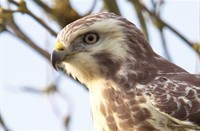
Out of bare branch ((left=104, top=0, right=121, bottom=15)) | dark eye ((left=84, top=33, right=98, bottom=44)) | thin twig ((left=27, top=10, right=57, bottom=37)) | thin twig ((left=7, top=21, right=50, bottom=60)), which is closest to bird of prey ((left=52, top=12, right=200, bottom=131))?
dark eye ((left=84, top=33, right=98, bottom=44))

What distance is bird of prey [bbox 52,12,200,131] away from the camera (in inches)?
279

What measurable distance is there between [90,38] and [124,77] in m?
0.45

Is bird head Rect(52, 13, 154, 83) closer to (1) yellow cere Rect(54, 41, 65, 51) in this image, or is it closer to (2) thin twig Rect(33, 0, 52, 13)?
(1) yellow cere Rect(54, 41, 65, 51)

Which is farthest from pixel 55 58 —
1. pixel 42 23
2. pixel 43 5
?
pixel 43 5

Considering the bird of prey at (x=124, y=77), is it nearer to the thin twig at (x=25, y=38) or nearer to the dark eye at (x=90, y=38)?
the dark eye at (x=90, y=38)

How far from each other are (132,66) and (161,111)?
717 millimetres

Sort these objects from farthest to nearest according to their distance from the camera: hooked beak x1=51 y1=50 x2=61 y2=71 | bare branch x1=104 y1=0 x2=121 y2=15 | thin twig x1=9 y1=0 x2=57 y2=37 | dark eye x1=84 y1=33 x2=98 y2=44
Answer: bare branch x1=104 y1=0 x2=121 y2=15 < thin twig x1=9 y1=0 x2=57 y2=37 < dark eye x1=84 y1=33 x2=98 y2=44 < hooked beak x1=51 y1=50 x2=61 y2=71

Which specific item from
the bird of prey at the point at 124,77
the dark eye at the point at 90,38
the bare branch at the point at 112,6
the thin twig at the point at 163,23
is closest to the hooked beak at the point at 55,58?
the bird of prey at the point at 124,77

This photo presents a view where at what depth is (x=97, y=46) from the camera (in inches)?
301

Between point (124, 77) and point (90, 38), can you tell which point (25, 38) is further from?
point (124, 77)

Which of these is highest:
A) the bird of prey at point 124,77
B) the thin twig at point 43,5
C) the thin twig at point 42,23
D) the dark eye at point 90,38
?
the thin twig at point 43,5

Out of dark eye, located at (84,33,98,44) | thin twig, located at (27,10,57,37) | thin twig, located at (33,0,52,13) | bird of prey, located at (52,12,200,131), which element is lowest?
bird of prey, located at (52,12,200,131)

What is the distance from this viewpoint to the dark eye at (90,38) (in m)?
7.62

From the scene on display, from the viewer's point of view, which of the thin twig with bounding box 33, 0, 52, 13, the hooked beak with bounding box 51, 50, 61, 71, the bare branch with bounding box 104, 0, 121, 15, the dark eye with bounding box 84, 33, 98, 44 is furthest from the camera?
the bare branch with bounding box 104, 0, 121, 15
